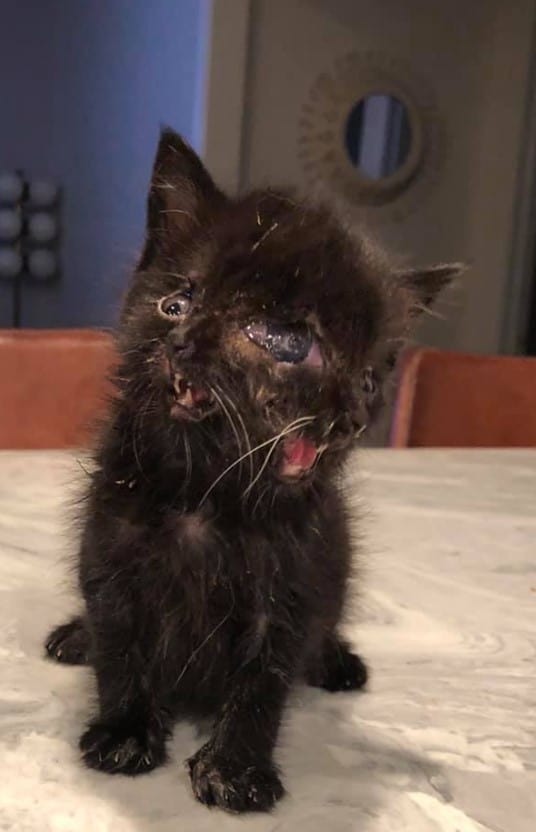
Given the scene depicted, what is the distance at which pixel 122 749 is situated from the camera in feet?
2.03

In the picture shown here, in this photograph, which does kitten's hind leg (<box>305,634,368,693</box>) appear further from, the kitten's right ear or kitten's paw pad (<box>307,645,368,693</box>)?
the kitten's right ear

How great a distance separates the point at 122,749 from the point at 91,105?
3.05 m

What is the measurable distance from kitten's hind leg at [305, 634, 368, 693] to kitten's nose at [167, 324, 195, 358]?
35 centimetres

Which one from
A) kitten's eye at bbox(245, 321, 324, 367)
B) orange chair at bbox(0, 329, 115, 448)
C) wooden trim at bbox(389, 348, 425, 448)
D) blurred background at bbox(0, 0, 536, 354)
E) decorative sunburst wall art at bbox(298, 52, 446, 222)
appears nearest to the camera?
kitten's eye at bbox(245, 321, 324, 367)

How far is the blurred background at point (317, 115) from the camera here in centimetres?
267

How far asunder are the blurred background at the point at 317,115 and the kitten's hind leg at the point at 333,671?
75.1 inches

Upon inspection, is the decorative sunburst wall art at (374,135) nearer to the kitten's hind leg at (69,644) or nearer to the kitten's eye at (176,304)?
the kitten's hind leg at (69,644)

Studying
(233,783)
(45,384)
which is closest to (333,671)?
(233,783)

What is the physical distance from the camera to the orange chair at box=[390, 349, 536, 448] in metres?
1.62

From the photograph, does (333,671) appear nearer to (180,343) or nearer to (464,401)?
(180,343)

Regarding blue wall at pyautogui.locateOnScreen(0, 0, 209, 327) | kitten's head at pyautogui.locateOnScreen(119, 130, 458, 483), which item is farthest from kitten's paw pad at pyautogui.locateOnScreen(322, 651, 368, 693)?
blue wall at pyautogui.locateOnScreen(0, 0, 209, 327)

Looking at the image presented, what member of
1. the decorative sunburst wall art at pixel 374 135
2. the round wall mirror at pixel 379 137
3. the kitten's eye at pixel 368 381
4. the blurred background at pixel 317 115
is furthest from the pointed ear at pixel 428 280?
the round wall mirror at pixel 379 137

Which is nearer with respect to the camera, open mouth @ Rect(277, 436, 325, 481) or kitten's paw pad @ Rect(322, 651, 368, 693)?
open mouth @ Rect(277, 436, 325, 481)

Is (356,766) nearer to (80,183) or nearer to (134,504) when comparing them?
(134,504)
